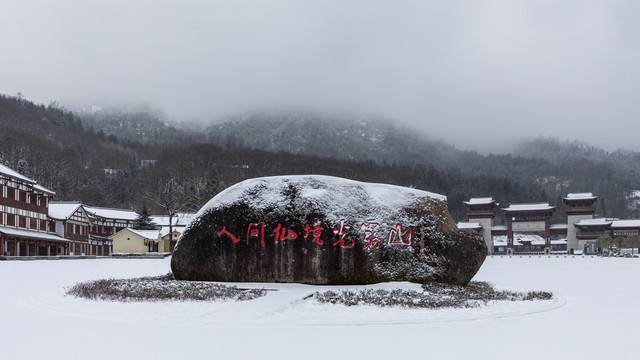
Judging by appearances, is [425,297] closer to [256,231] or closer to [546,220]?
[256,231]

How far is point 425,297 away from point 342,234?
125 inches

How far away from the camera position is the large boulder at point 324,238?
1359 cm

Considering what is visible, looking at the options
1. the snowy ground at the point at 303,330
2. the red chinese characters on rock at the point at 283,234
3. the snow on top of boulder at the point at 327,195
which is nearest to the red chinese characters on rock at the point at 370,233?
the snow on top of boulder at the point at 327,195

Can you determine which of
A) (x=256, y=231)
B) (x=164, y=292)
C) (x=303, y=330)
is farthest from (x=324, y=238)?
(x=303, y=330)

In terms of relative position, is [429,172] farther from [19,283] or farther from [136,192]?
[19,283]

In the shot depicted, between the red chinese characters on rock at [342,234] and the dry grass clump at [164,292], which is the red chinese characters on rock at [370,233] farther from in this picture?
the dry grass clump at [164,292]

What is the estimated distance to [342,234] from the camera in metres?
13.6

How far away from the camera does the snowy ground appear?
256 inches

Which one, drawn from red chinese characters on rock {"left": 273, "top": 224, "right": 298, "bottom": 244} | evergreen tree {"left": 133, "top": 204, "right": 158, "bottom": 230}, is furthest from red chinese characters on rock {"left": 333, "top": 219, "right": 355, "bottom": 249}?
evergreen tree {"left": 133, "top": 204, "right": 158, "bottom": 230}

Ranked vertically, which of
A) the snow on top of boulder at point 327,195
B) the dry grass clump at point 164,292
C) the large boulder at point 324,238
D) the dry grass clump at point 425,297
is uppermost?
the snow on top of boulder at point 327,195

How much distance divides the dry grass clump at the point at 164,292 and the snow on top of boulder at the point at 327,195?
2785 mm

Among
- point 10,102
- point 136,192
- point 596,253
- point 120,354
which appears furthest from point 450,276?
point 10,102

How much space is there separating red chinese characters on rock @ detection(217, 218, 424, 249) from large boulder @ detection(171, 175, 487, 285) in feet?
0.09

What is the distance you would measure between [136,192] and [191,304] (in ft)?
294
